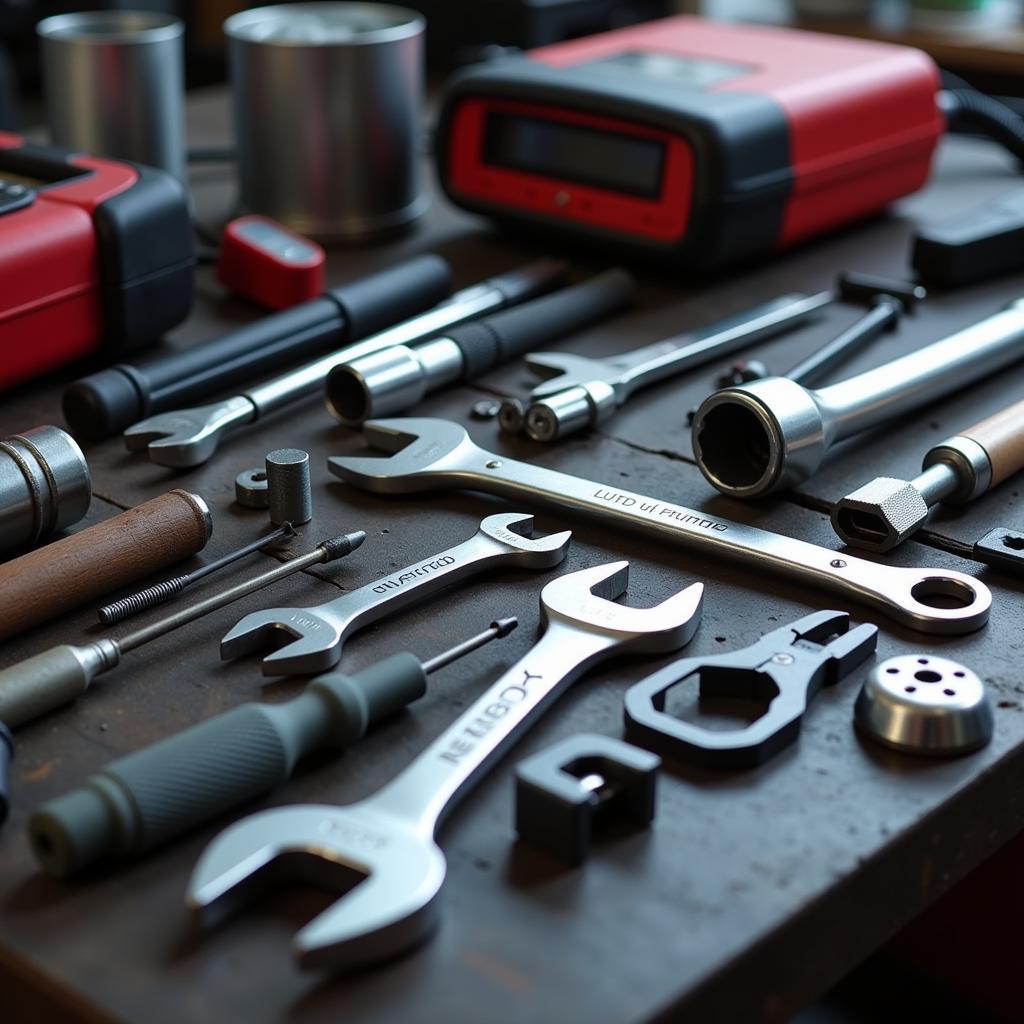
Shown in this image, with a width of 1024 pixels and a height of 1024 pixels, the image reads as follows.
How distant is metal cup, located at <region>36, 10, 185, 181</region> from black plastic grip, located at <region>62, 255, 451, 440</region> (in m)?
0.29

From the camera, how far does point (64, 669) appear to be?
2.31 feet

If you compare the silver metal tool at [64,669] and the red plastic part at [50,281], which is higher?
the red plastic part at [50,281]

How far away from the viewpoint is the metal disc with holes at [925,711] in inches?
26.6

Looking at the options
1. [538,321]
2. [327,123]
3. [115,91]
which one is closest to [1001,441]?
[538,321]

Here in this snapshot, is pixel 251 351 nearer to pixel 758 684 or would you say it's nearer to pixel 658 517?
pixel 658 517

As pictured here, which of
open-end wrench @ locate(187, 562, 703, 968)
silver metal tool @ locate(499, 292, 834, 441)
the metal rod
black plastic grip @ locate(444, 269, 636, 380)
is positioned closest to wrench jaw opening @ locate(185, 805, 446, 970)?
open-end wrench @ locate(187, 562, 703, 968)

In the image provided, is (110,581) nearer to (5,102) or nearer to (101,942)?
(101,942)

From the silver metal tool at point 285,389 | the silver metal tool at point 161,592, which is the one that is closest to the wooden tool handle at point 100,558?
the silver metal tool at point 161,592

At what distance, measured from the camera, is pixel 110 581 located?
2.66ft

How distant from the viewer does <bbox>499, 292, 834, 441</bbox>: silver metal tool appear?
3.34 feet

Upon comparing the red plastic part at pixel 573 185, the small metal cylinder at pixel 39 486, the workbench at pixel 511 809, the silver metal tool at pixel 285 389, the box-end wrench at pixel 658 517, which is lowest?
the workbench at pixel 511 809

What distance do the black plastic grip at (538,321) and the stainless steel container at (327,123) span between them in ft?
0.79

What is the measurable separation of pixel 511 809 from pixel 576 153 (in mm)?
844

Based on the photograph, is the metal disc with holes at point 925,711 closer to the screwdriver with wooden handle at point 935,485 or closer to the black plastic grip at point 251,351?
the screwdriver with wooden handle at point 935,485
